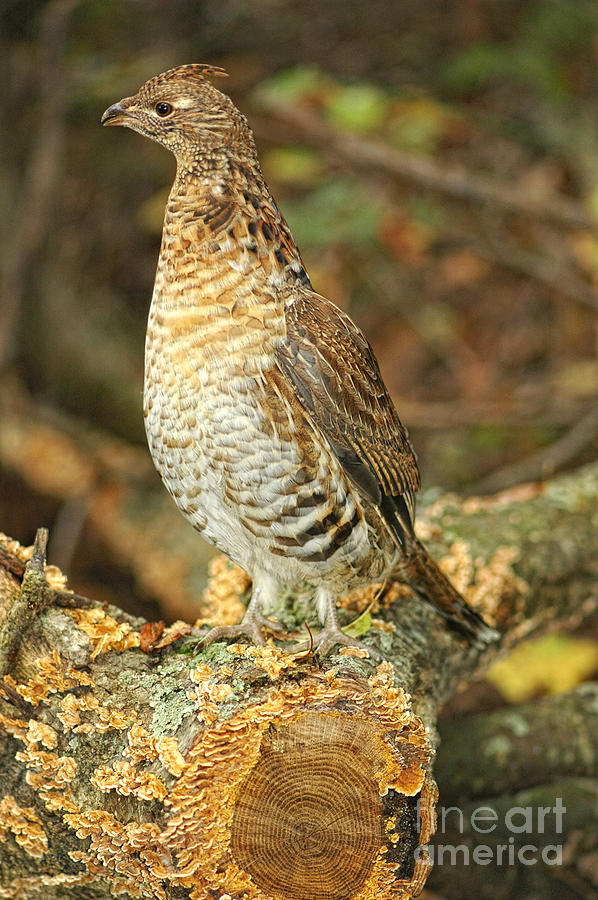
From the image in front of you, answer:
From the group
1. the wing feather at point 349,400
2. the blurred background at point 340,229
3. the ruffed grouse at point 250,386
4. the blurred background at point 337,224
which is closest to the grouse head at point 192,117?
the ruffed grouse at point 250,386

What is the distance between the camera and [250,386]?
2.80 metres

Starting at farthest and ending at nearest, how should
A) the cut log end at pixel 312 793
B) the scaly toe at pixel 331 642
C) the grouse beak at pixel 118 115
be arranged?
the grouse beak at pixel 118 115
the scaly toe at pixel 331 642
the cut log end at pixel 312 793

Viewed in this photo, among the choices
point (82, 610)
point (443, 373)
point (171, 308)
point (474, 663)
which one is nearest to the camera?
point (82, 610)

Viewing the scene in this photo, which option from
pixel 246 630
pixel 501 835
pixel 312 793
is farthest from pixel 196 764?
pixel 501 835

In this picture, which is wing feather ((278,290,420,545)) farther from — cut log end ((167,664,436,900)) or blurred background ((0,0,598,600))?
blurred background ((0,0,598,600))

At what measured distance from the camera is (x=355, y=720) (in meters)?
2.32

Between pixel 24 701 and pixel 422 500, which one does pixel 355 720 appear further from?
pixel 422 500

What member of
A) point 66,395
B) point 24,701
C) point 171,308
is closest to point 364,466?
point 171,308

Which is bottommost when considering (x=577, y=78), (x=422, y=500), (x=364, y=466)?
(x=364, y=466)

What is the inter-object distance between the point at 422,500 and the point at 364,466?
4.21 ft

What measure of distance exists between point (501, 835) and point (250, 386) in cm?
222

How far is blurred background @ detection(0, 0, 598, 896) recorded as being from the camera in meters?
6.62

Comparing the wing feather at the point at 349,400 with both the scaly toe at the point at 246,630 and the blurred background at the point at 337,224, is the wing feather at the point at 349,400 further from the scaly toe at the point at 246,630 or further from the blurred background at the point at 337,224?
the blurred background at the point at 337,224

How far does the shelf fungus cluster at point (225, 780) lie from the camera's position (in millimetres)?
2262
